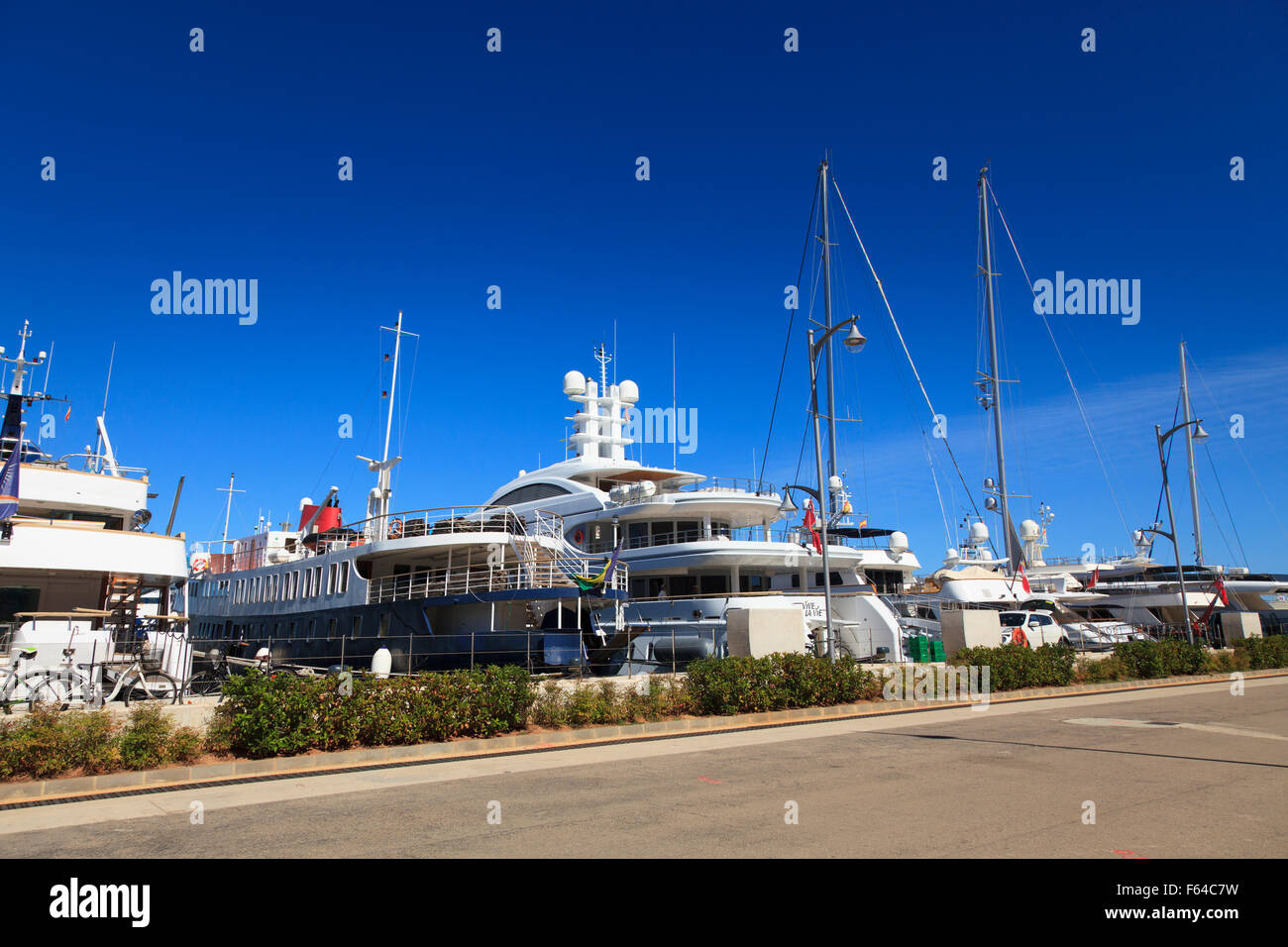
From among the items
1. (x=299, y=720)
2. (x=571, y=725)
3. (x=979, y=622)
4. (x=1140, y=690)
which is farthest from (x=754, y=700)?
(x=1140, y=690)

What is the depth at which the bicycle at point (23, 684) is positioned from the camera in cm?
1217

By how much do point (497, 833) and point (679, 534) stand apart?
25.4 m

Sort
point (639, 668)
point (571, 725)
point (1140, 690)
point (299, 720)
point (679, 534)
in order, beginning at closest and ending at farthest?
point (299, 720) < point (571, 725) < point (1140, 690) < point (639, 668) < point (679, 534)

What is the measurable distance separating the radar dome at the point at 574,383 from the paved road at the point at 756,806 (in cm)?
3258

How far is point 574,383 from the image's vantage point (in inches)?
1715

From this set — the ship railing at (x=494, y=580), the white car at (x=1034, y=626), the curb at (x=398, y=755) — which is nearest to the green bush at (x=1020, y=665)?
the curb at (x=398, y=755)

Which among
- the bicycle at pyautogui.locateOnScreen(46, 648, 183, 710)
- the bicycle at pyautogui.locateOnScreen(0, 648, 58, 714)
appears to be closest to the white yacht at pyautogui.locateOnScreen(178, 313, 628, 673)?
the bicycle at pyautogui.locateOnScreen(46, 648, 183, 710)

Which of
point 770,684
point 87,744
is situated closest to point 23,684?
point 87,744

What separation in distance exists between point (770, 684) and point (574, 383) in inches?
1169

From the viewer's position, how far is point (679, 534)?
105 ft

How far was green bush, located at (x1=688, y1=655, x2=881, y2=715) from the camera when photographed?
15297 mm

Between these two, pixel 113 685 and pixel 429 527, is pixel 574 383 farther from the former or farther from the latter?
pixel 113 685
